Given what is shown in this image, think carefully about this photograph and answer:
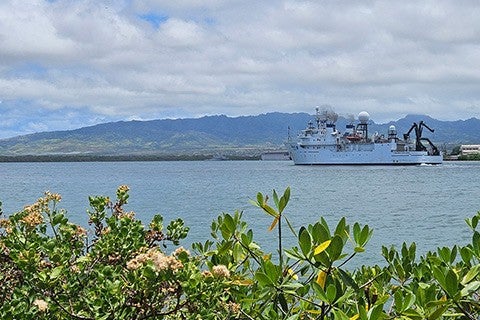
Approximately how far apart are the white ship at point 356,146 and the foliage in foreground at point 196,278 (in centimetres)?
10105

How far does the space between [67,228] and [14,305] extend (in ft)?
2.74

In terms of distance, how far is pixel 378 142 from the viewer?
107 metres

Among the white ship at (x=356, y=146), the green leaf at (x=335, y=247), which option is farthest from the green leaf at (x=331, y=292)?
the white ship at (x=356, y=146)

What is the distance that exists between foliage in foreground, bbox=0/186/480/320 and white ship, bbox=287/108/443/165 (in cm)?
10105

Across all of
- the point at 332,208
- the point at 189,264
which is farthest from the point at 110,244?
the point at 332,208

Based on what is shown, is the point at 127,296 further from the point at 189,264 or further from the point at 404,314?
the point at 404,314

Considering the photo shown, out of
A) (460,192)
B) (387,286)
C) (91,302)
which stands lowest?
(460,192)

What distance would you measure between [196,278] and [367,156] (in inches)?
4231

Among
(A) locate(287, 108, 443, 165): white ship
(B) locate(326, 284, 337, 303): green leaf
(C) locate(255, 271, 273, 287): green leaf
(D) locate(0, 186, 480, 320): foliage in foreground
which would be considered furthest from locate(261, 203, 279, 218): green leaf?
(A) locate(287, 108, 443, 165): white ship

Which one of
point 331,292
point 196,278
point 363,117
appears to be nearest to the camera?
point 331,292

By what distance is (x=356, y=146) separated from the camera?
10831 centimetres

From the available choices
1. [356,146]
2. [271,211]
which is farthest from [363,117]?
[271,211]

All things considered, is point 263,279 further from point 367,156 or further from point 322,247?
point 367,156

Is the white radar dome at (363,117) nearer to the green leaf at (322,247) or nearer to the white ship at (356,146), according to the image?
the white ship at (356,146)
